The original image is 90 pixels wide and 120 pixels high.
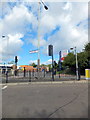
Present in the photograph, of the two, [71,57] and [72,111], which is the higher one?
[71,57]

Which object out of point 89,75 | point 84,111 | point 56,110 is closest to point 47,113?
point 56,110

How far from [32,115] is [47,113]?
1.78 ft

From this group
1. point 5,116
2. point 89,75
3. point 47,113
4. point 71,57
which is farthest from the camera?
point 71,57

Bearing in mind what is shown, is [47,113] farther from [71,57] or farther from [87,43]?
[87,43]

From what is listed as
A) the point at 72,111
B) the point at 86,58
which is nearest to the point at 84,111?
the point at 72,111

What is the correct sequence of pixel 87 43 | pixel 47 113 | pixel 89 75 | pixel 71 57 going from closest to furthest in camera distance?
pixel 47 113 → pixel 89 75 → pixel 71 57 → pixel 87 43

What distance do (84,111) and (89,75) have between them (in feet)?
50.6

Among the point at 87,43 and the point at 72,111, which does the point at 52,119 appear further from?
the point at 87,43

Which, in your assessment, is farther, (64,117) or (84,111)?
(84,111)

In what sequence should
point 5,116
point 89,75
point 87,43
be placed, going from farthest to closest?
point 87,43 → point 89,75 → point 5,116

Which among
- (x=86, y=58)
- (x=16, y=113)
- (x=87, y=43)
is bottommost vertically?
(x=16, y=113)

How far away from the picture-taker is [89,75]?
794 inches

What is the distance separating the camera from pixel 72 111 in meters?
5.44

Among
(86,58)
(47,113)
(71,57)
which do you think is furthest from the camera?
(71,57)
